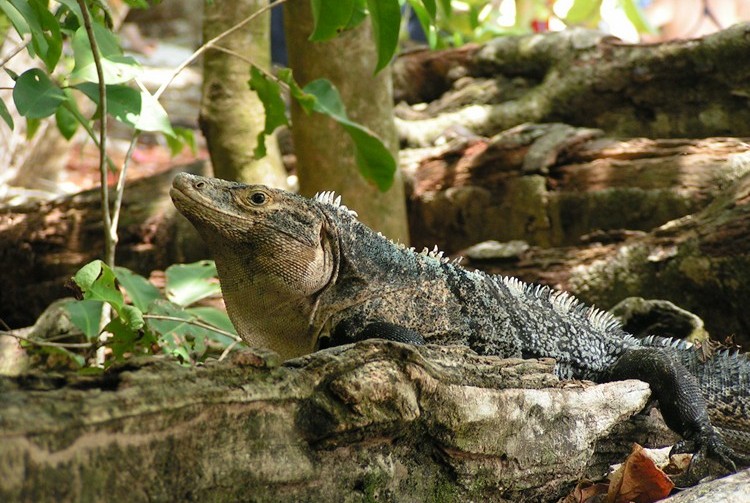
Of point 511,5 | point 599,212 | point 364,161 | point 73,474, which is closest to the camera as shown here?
point 73,474

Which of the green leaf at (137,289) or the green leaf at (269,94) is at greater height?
the green leaf at (269,94)

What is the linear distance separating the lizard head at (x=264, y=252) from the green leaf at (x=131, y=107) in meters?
0.58

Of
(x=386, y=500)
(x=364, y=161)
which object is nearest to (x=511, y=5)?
(x=364, y=161)

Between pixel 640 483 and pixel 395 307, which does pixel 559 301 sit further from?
pixel 640 483

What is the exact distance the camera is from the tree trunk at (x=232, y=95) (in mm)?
7582

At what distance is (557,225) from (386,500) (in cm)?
603

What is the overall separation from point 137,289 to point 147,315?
0.46 meters

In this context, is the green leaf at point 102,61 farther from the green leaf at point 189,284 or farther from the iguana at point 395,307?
the green leaf at point 189,284

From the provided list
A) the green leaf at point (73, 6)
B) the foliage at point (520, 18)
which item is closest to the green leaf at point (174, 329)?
the green leaf at point (73, 6)

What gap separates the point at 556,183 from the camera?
26.6 feet

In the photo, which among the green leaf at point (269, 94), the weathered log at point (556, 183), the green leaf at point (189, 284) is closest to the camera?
the green leaf at point (269, 94)

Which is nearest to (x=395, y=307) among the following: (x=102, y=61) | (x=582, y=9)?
(x=102, y=61)

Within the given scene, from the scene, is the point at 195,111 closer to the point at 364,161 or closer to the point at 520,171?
the point at 520,171

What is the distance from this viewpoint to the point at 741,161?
708 cm
